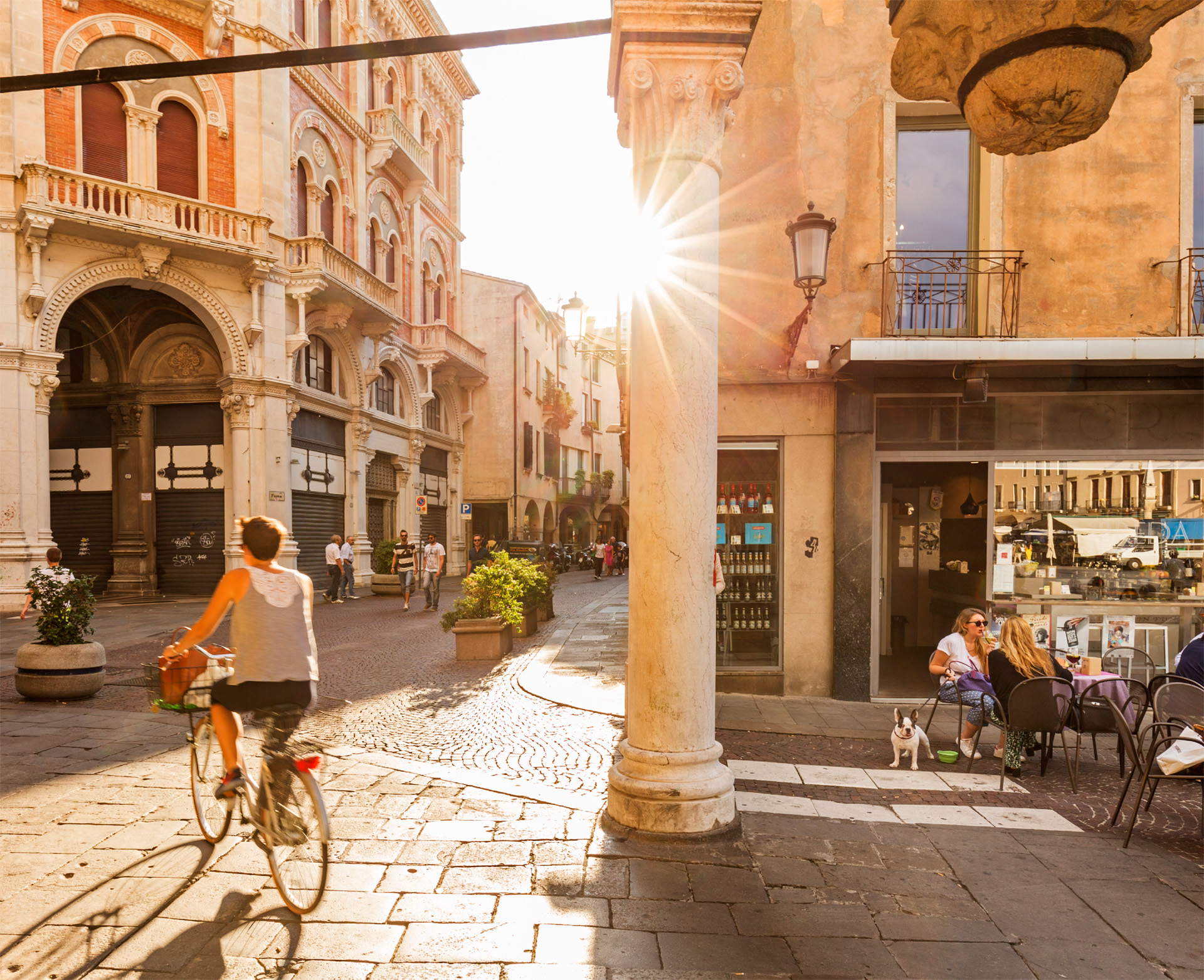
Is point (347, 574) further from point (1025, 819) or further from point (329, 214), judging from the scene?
point (1025, 819)

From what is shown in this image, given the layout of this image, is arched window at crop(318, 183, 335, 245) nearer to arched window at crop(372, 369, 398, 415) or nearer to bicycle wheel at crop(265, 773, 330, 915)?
→ arched window at crop(372, 369, 398, 415)

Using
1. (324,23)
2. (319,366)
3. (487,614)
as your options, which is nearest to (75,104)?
(319,366)

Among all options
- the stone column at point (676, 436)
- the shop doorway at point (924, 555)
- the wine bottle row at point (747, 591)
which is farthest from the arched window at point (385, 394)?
the stone column at point (676, 436)

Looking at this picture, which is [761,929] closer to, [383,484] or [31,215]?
[31,215]

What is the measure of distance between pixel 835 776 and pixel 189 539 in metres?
17.9

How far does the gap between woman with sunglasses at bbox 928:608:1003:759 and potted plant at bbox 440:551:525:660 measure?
5.93 meters

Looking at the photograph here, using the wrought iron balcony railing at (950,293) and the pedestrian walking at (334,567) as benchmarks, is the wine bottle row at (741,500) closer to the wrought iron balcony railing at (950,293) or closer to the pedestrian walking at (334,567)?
the wrought iron balcony railing at (950,293)

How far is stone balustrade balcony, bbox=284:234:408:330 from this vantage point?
20.0 meters

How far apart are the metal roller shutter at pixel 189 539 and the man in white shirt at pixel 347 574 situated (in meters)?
2.75

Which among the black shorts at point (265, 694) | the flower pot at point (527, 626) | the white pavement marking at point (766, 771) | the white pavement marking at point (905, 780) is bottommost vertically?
the flower pot at point (527, 626)

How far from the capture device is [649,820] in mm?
4504

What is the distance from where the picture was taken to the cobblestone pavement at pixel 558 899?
318cm

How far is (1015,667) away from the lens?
20.3 feet

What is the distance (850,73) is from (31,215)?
15.0m
